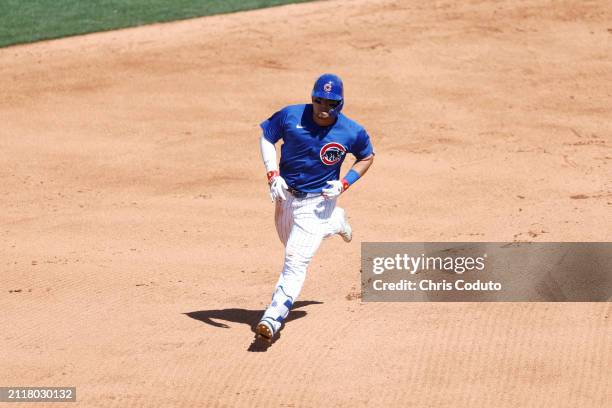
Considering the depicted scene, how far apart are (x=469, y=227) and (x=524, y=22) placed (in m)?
8.16

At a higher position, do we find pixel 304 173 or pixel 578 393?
pixel 304 173

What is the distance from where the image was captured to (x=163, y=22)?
61.5 feet

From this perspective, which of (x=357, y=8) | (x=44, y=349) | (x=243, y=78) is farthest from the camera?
(x=357, y=8)

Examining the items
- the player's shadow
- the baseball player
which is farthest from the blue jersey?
the player's shadow

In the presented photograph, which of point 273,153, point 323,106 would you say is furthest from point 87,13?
point 323,106

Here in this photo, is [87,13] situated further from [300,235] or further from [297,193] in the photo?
[300,235]

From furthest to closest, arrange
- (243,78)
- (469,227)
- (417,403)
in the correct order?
(243,78)
(469,227)
(417,403)

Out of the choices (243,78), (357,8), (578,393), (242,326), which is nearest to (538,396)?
(578,393)

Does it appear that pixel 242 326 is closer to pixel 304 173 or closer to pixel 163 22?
pixel 304 173

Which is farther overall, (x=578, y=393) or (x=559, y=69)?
(x=559, y=69)

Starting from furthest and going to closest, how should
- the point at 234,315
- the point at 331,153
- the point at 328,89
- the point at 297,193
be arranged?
1. the point at 234,315
2. the point at 297,193
3. the point at 331,153
4. the point at 328,89

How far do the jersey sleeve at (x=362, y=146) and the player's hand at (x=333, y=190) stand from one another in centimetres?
41

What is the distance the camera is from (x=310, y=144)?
8.91 m

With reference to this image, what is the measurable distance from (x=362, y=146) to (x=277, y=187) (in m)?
0.89
